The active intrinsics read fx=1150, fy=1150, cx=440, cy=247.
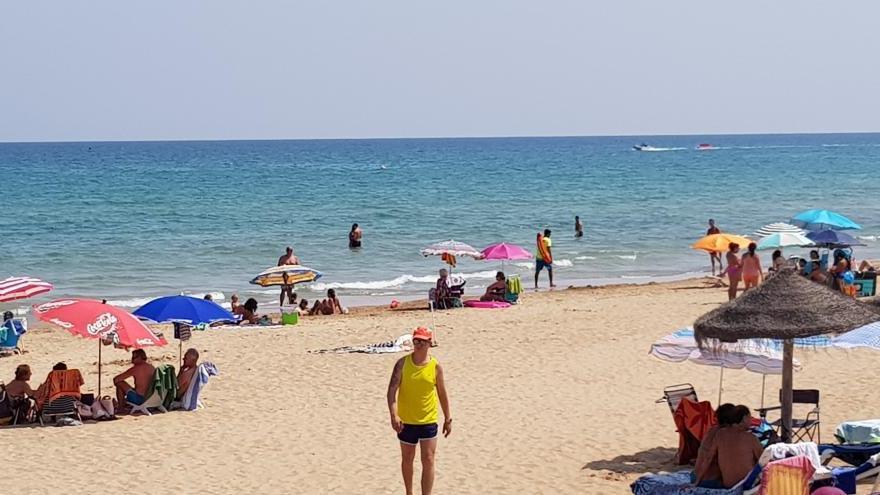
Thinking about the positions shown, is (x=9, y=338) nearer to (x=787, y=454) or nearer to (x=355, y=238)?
(x=787, y=454)

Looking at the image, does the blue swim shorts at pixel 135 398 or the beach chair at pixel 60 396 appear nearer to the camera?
the beach chair at pixel 60 396

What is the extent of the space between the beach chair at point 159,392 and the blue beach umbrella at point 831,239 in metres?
12.9

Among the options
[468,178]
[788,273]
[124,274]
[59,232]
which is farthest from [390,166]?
[788,273]

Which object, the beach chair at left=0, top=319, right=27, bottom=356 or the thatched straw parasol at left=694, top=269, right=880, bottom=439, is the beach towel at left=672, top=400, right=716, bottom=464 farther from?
the beach chair at left=0, top=319, right=27, bottom=356

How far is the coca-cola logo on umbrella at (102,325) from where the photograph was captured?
11664 millimetres

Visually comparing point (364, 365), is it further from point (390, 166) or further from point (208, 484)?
point (390, 166)

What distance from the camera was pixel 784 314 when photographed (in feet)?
27.1

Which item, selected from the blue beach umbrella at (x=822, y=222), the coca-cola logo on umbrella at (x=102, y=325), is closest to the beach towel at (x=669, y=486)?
the coca-cola logo on umbrella at (x=102, y=325)

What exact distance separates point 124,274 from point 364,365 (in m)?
16.5

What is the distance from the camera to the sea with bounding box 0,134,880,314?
28659mm

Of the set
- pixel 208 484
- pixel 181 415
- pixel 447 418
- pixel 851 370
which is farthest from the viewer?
pixel 851 370

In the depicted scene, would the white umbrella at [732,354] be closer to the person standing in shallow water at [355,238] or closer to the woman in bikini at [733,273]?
the woman in bikini at [733,273]

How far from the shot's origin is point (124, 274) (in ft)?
96.7

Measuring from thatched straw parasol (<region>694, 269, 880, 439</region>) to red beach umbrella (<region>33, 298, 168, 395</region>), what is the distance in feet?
19.8
